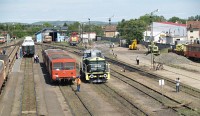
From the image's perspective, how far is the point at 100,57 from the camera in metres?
38.8

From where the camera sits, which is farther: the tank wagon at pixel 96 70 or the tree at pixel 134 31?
the tree at pixel 134 31

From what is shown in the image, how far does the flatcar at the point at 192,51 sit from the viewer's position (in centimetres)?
6194

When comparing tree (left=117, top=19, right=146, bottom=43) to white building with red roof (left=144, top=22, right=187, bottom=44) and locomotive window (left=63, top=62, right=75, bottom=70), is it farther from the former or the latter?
locomotive window (left=63, top=62, right=75, bottom=70)

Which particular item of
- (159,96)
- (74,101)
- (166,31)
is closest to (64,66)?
(74,101)

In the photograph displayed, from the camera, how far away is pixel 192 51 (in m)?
64.0

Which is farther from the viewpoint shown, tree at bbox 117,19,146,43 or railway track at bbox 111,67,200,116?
tree at bbox 117,19,146,43

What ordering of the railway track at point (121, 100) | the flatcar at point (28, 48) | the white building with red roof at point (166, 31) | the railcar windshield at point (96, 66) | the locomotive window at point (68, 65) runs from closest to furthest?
the railway track at point (121, 100) → the locomotive window at point (68, 65) → the railcar windshield at point (96, 66) → the flatcar at point (28, 48) → the white building with red roof at point (166, 31)

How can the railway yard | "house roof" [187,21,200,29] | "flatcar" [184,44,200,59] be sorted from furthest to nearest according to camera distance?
"house roof" [187,21,200,29] < "flatcar" [184,44,200,59] < the railway yard

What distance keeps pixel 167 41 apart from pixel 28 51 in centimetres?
4498

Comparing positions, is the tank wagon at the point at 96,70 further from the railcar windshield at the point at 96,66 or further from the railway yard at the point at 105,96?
the railway yard at the point at 105,96

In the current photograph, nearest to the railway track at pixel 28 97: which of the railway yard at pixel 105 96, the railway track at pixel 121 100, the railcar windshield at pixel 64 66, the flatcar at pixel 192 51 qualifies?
the railway yard at pixel 105 96

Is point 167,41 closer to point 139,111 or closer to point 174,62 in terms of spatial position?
point 174,62

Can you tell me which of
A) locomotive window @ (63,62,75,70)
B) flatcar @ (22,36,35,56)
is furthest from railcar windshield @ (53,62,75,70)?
flatcar @ (22,36,35,56)

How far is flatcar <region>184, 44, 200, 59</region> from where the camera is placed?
6194 cm
